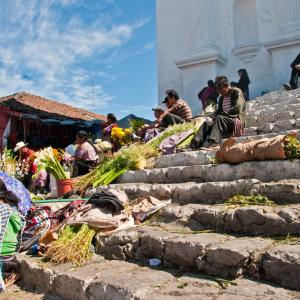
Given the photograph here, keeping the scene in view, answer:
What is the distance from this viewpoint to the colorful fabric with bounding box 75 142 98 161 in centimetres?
802

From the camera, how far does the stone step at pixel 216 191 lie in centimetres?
363

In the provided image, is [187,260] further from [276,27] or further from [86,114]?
[86,114]

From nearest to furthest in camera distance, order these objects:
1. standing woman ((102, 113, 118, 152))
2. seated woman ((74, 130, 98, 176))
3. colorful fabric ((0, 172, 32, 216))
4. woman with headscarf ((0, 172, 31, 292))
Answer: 1. woman with headscarf ((0, 172, 31, 292))
2. colorful fabric ((0, 172, 32, 216))
3. seated woman ((74, 130, 98, 176))
4. standing woman ((102, 113, 118, 152))

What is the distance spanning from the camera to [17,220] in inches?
163

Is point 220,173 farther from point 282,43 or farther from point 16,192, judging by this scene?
point 282,43

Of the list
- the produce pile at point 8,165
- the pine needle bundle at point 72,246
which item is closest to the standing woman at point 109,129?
the produce pile at point 8,165

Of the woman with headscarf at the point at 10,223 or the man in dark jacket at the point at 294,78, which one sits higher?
the man in dark jacket at the point at 294,78

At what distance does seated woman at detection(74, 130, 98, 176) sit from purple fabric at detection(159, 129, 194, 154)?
2.01m

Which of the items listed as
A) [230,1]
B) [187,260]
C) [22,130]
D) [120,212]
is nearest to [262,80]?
[230,1]

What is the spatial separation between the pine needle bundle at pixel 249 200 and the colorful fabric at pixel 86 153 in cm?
466

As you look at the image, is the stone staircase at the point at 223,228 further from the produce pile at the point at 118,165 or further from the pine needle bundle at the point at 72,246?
the produce pile at the point at 118,165

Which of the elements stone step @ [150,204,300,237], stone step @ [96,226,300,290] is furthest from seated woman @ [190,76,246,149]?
stone step @ [96,226,300,290]

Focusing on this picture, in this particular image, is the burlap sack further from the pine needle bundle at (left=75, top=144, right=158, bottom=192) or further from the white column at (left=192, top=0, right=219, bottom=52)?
the white column at (left=192, top=0, right=219, bottom=52)

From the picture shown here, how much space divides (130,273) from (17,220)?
67.2 inches
